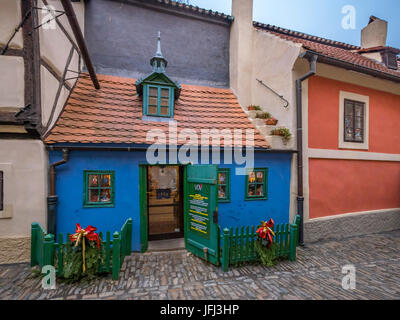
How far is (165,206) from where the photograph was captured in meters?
8.91

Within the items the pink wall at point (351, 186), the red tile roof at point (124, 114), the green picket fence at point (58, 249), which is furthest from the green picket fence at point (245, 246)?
the red tile roof at point (124, 114)

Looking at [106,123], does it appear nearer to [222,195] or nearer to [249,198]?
[222,195]

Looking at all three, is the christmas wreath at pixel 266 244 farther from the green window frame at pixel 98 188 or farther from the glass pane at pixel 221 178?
the green window frame at pixel 98 188

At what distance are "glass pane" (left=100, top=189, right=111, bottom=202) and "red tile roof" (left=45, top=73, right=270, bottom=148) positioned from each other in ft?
4.35

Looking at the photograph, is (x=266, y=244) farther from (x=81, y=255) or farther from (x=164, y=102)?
(x=164, y=102)

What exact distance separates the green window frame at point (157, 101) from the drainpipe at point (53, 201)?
255 centimetres

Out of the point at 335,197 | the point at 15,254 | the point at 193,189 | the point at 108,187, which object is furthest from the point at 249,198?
the point at 15,254

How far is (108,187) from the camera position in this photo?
5.25m

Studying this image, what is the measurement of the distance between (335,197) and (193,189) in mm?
4965

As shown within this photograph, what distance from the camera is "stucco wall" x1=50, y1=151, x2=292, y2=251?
4945 mm

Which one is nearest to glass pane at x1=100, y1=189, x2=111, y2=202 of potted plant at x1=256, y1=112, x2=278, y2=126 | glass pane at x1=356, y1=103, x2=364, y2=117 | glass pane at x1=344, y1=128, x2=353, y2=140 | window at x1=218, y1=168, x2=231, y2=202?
window at x1=218, y1=168, x2=231, y2=202

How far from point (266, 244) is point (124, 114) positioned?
5217 millimetres
